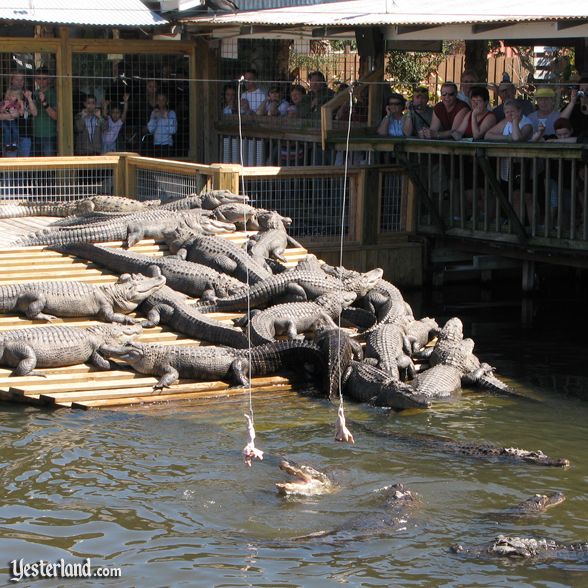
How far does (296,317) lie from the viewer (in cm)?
1058

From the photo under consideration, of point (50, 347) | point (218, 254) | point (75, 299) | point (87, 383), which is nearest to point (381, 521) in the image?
point (87, 383)

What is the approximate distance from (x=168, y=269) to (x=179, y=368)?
1805 millimetres

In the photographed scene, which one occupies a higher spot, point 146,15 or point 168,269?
point 146,15

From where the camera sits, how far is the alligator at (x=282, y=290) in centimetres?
1086

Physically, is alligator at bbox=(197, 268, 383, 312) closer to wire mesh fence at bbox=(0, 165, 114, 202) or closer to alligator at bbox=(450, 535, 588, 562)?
wire mesh fence at bbox=(0, 165, 114, 202)

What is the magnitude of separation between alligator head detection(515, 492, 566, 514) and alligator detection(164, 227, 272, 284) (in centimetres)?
454

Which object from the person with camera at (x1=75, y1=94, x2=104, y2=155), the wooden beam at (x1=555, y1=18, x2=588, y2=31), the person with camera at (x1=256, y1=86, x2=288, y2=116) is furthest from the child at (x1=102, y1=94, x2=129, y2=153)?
the wooden beam at (x1=555, y1=18, x2=588, y2=31)

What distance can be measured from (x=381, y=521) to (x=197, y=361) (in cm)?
320

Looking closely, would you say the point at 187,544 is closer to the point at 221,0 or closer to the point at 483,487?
the point at 483,487

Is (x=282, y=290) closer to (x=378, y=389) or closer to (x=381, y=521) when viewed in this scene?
(x=378, y=389)

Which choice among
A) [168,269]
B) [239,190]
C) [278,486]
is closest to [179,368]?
[168,269]

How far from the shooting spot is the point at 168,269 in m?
11.1

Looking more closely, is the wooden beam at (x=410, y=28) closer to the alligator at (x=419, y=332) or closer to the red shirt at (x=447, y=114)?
the red shirt at (x=447, y=114)

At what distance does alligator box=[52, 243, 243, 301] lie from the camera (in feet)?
36.2
